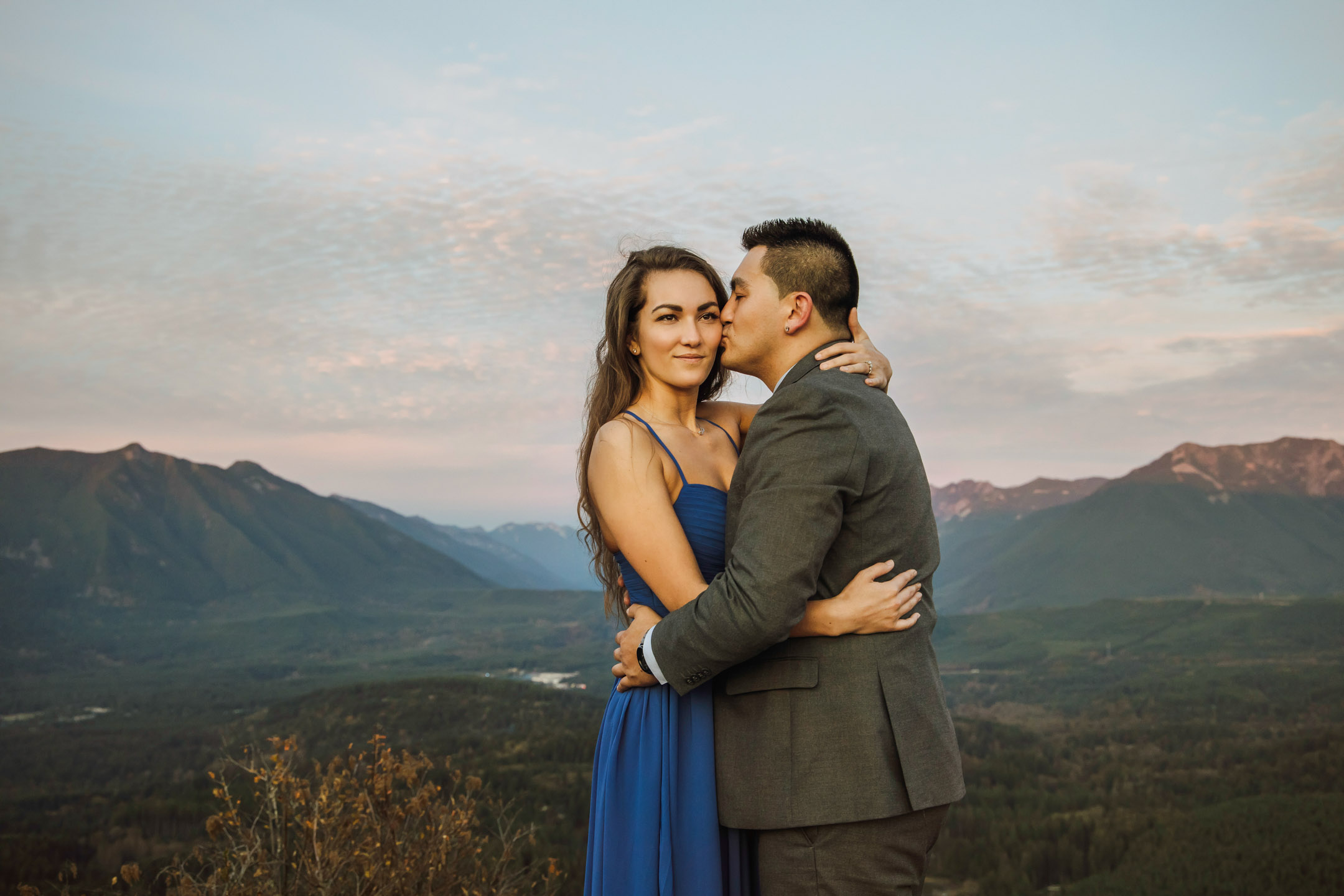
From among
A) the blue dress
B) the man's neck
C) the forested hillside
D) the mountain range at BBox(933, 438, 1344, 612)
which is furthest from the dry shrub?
the mountain range at BBox(933, 438, 1344, 612)

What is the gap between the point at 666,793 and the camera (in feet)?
10.5

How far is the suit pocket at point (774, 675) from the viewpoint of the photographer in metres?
2.91

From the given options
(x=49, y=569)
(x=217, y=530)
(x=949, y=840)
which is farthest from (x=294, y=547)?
(x=949, y=840)

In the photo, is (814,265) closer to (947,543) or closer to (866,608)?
(866,608)

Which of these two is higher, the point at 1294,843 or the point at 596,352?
the point at 596,352

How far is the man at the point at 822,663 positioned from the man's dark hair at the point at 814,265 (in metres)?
0.32

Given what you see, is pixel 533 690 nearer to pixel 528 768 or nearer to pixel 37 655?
pixel 528 768

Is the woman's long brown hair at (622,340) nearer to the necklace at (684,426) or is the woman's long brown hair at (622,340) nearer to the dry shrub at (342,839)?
the necklace at (684,426)

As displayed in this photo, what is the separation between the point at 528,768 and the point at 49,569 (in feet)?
512

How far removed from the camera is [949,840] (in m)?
31.7

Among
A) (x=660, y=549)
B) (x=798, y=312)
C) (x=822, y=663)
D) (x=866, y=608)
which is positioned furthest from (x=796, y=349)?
(x=822, y=663)

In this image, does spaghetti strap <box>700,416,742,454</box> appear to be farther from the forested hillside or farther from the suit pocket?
the forested hillside

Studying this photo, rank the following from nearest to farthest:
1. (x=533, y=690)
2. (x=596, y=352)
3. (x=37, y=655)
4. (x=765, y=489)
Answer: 1. (x=765, y=489)
2. (x=596, y=352)
3. (x=533, y=690)
4. (x=37, y=655)

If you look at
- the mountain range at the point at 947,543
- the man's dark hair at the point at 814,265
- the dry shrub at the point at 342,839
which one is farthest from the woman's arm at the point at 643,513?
the mountain range at the point at 947,543
